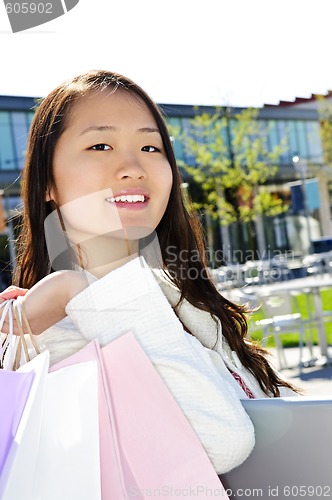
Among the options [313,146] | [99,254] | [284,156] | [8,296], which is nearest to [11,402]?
[8,296]

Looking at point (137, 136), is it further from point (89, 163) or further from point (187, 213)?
point (187, 213)

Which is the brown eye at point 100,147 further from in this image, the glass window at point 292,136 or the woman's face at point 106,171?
the glass window at point 292,136

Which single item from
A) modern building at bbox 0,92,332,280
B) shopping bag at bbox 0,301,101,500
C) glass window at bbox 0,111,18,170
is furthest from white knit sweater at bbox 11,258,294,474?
glass window at bbox 0,111,18,170

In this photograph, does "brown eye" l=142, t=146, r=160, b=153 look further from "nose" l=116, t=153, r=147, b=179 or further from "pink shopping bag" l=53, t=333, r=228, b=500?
"pink shopping bag" l=53, t=333, r=228, b=500

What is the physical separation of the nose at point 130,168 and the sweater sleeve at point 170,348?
11.9 inches

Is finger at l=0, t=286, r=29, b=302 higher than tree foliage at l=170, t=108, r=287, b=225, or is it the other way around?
tree foliage at l=170, t=108, r=287, b=225

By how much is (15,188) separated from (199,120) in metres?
7.10

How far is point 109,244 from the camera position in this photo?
1.53m

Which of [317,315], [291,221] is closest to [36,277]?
[317,315]

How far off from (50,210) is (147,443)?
2.16 feet

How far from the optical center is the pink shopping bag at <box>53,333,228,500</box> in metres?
1.14

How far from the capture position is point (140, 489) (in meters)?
1.14

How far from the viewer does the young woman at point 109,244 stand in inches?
48.4

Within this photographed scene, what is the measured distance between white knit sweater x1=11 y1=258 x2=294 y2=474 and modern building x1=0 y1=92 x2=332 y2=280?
1959cm
